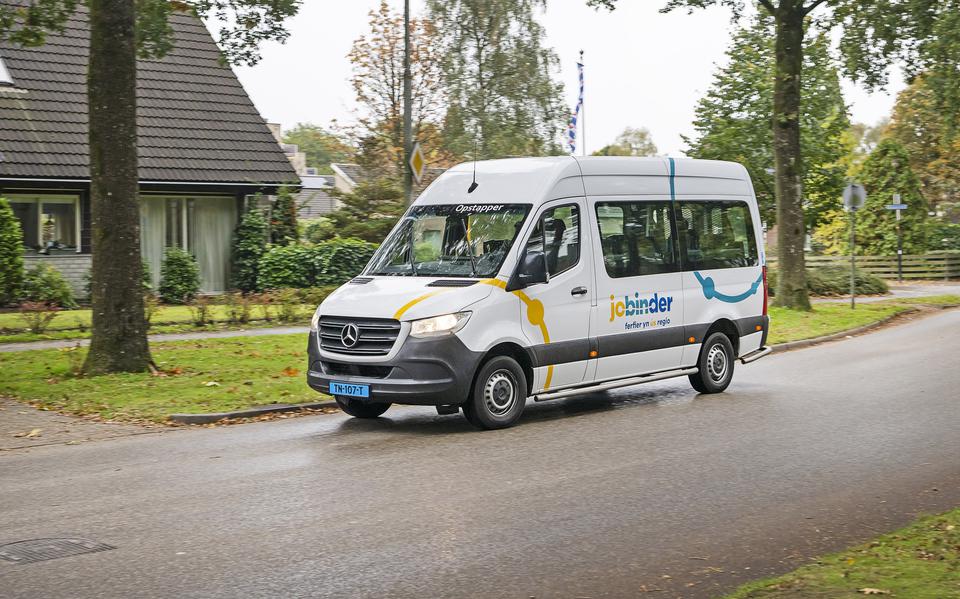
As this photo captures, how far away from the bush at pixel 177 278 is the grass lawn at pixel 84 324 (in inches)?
122

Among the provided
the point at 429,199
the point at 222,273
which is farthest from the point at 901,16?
the point at 222,273

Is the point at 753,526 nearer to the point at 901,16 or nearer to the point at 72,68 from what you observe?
the point at 901,16

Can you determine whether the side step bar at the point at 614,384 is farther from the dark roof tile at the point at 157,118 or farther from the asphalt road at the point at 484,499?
the dark roof tile at the point at 157,118

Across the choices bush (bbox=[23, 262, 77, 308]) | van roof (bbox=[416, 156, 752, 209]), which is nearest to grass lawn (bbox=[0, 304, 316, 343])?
bush (bbox=[23, 262, 77, 308])

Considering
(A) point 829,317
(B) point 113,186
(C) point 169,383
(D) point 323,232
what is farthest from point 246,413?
(D) point 323,232

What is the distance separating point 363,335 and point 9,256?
697 inches

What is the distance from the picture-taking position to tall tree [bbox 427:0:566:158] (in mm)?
48312

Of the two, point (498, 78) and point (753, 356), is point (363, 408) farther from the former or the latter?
point (498, 78)

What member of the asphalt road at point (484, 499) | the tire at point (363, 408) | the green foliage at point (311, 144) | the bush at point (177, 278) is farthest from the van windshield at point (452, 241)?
the green foliage at point (311, 144)

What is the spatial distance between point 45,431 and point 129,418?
91cm

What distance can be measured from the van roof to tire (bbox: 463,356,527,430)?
5.79ft

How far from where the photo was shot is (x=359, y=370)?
10.5 metres

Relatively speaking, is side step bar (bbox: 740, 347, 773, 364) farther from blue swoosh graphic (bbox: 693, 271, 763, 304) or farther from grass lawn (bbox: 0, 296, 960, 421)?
grass lawn (bbox: 0, 296, 960, 421)

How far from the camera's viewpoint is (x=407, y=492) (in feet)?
26.3
